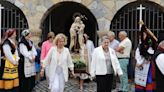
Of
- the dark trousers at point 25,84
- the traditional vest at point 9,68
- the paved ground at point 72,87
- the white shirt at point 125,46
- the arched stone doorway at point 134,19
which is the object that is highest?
the arched stone doorway at point 134,19

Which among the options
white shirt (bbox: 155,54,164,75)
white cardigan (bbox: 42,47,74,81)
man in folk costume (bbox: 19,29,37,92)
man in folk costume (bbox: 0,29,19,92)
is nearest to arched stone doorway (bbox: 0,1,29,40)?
man in folk costume (bbox: 19,29,37,92)

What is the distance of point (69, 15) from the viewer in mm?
16906

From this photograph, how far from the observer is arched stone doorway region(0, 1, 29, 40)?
1303 cm

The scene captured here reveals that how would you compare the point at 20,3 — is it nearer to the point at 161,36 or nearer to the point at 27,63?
the point at 27,63

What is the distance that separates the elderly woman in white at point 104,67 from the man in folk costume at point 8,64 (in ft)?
5.38

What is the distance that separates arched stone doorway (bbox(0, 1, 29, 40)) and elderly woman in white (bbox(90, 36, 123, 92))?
517 cm

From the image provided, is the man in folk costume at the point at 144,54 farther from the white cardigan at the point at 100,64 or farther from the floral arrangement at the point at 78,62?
the floral arrangement at the point at 78,62

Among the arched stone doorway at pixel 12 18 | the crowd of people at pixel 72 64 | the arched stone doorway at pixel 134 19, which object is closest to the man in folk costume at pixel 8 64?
the crowd of people at pixel 72 64

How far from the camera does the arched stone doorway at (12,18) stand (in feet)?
42.7

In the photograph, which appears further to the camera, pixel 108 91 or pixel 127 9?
pixel 127 9

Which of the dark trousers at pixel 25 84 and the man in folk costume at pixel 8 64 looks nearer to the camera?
the man in folk costume at pixel 8 64

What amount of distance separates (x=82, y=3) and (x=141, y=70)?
4.66 meters

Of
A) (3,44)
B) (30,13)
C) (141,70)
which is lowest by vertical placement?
(141,70)

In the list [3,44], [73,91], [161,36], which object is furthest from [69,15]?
[161,36]
